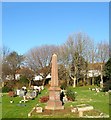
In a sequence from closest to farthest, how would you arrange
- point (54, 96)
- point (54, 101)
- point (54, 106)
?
point (54, 106) → point (54, 101) → point (54, 96)

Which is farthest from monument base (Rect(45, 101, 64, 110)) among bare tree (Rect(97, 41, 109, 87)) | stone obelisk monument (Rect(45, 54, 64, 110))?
bare tree (Rect(97, 41, 109, 87))

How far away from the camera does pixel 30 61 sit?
211 ft

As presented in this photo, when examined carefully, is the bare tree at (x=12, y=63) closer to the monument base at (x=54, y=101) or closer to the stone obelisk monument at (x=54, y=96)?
the stone obelisk monument at (x=54, y=96)

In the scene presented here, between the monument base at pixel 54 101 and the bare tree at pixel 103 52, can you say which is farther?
the bare tree at pixel 103 52

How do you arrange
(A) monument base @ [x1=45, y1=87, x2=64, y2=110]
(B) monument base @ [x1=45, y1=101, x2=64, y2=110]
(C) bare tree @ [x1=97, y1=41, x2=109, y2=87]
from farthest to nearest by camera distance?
(C) bare tree @ [x1=97, y1=41, x2=109, y2=87]
(A) monument base @ [x1=45, y1=87, x2=64, y2=110]
(B) monument base @ [x1=45, y1=101, x2=64, y2=110]

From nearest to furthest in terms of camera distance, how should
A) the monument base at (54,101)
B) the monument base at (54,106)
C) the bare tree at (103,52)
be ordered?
the monument base at (54,106) → the monument base at (54,101) → the bare tree at (103,52)

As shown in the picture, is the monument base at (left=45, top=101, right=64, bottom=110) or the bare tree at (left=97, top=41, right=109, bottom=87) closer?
the monument base at (left=45, top=101, right=64, bottom=110)

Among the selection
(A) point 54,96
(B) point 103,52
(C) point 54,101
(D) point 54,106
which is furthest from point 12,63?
(D) point 54,106

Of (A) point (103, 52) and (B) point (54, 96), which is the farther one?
(A) point (103, 52)

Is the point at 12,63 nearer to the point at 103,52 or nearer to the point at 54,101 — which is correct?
the point at 103,52

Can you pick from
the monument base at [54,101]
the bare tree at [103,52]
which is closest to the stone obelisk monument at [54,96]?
the monument base at [54,101]

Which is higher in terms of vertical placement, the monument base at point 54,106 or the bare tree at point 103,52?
the bare tree at point 103,52

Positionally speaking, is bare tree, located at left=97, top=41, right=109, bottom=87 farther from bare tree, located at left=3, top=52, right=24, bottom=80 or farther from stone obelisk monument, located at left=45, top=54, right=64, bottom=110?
stone obelisk monument, located at left=45, top=54, right=64, bottom=110

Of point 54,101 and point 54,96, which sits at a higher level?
point 54,96
